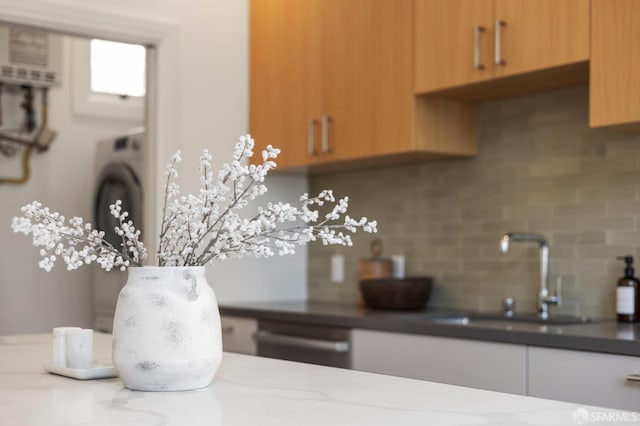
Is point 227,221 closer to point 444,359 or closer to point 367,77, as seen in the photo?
point 444,359

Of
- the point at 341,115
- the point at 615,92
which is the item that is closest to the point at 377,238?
the point at 341,115

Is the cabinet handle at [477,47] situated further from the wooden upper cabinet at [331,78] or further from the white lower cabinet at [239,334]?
Result: the white lower cabinet at [239,334]

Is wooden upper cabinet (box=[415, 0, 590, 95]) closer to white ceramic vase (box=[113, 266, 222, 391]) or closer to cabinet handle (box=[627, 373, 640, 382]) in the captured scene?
cabinet handle (box=[627, 373, 640, 382])

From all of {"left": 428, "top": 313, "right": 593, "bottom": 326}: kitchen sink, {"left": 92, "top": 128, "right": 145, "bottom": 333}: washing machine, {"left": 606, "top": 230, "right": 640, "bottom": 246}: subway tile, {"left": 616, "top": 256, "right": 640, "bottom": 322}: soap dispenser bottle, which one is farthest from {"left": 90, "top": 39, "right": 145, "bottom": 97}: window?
{"left": 616, "top": 256, "right": 640, "bottom": 322}: soap dispenser bottle

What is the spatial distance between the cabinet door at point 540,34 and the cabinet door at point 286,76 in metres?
1.07

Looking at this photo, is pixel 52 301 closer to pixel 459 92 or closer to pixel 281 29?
pixel 281 29

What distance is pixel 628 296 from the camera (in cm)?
285

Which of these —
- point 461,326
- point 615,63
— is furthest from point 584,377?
point 615,63

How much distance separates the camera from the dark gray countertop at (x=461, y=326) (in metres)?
2.35

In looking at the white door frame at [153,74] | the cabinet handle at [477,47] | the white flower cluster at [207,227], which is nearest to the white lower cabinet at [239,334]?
the white door frame at [153,74]

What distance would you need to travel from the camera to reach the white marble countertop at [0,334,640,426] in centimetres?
125

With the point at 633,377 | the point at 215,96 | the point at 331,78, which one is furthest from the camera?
the point at 215,96

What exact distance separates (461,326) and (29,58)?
359 cm

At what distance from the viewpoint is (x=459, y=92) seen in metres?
3.27
